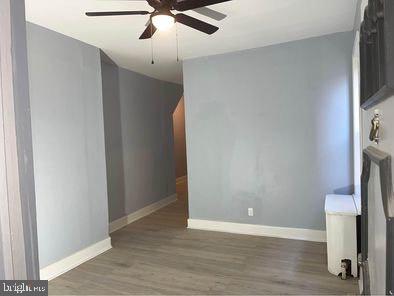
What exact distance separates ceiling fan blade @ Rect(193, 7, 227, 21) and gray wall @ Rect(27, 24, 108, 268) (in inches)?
60.1

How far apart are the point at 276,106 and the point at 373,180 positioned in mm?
2439

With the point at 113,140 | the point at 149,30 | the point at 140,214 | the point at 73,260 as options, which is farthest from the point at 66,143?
the point at 140,214

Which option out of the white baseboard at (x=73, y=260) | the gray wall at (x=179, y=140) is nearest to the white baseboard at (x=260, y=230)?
the white baseboard at (x=73, y=260)

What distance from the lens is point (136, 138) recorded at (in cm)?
508

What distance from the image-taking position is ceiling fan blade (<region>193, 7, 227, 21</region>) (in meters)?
2.65

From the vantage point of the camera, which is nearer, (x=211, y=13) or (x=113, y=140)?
(x=211, y=13)

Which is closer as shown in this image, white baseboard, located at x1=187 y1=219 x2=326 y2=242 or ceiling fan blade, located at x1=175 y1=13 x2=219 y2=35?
ceiling fan blade, located at x1=175 y1=13 x2=219 y2=35

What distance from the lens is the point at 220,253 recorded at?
3432 mm

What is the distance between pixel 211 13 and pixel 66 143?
6.55ft

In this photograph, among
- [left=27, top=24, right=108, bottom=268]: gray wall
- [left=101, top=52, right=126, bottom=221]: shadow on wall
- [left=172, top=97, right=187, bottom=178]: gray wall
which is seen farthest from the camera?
[left=172, top=97, right=187, bottom=178]: gray wall

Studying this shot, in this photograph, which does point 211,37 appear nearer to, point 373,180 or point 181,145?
point 373,180

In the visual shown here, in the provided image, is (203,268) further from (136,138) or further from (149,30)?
(136,138)

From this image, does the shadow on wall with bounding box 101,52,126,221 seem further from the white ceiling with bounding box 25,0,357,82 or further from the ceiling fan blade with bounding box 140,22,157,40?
the ceiling fan blade with bounding box 140,22,157,40

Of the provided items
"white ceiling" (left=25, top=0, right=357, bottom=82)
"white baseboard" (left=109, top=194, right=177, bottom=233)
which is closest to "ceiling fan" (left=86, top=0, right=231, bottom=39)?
"white ceiling" (left=25, top=0, right=357, bottom=82)
